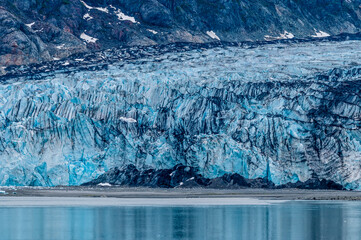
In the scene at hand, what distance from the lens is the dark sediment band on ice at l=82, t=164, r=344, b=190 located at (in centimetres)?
3894

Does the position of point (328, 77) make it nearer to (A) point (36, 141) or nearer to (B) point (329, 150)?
(B) point (329, 150)

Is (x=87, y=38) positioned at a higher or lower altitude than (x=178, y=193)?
higher

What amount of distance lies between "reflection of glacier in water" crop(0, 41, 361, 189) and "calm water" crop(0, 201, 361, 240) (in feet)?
29.7

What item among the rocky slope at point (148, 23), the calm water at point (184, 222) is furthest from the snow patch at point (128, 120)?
the rocky slope at point (148, 23)

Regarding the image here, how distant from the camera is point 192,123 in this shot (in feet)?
139

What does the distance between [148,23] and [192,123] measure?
91.9 feet

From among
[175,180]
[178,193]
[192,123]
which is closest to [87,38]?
[192,123]

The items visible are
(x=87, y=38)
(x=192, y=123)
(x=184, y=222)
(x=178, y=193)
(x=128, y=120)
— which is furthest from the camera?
(x=87, y=38)

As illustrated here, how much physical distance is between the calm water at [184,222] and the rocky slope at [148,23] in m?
31.8

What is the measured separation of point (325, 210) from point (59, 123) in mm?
18937

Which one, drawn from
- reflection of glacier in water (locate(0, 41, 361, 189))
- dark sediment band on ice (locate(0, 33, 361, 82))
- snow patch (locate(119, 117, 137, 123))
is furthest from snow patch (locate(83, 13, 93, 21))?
snow patch (locate(119, 117, 137, 123))

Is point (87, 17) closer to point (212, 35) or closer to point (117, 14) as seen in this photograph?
point (117, 14)

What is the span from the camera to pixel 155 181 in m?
40.3

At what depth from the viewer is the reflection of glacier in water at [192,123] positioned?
39.0 meters
